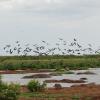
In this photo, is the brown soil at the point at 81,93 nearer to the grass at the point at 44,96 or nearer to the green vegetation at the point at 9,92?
the grass at the point at 44,96

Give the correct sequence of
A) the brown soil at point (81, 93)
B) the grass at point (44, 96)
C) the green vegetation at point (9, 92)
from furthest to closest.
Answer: the grass at point (44, 96), the brown soil at point (81, 93), the green vegetation at point (9, 92)

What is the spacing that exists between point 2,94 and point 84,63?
55394 mm

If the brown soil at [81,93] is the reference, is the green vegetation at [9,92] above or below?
above

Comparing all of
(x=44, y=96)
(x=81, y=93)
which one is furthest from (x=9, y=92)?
(x=81, y=93)

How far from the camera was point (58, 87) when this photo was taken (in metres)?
42.1

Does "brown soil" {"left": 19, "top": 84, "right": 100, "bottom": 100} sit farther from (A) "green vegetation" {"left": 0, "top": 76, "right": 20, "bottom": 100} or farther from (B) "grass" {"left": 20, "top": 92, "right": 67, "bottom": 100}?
(A) "green vegetation" {"left": 0, "top": 76, "right": 20, "bottom": 100}

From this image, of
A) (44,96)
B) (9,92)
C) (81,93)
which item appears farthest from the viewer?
(81,93)

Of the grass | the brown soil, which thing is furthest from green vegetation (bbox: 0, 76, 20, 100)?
the grass

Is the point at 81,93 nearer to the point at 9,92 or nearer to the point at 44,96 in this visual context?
the point at 44,96

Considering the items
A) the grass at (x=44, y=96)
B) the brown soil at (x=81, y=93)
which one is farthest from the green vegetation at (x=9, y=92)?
the grass at (x=44, y=96)

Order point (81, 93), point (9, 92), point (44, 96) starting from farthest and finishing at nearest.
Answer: point (81, 93), point (44, 96), point (9, 92)

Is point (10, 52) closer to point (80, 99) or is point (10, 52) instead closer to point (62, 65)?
point (62, 65)

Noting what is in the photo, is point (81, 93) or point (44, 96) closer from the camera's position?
point (44, 96)

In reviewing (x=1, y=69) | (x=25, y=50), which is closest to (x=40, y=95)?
(x=1, y=69)
